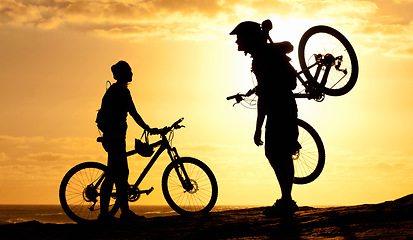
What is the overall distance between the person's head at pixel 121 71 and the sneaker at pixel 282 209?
10.4ft

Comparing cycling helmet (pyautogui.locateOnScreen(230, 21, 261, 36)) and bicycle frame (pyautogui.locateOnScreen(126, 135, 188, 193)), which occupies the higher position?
cycling helmet (pyautogui.locateOnScreen(230, 21, 261, 36))

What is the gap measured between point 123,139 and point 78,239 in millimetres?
2303

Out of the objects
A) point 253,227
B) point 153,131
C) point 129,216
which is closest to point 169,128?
point 153,131

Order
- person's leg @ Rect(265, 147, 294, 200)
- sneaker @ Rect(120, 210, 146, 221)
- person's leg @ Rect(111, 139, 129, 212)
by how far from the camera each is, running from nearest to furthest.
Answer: person's leg @ Rect(265, 147, 294, 200), sneaker @ Rect(120, 210, 146, 221), person's leg @ Rect(111, 139, 129, 212)

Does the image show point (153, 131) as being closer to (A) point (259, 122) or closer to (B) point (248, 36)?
(A) point (259, 122)

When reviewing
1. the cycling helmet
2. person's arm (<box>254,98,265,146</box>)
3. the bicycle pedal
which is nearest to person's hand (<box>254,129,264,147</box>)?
person's arm (<box>254,98,265,146</box>)

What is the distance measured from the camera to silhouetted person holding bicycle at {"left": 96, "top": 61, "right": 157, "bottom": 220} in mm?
9508

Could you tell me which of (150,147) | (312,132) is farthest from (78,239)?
(312,132)

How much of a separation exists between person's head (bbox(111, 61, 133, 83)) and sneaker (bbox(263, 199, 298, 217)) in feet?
10.4

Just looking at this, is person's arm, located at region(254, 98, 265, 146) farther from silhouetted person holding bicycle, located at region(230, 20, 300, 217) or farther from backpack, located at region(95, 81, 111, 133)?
backpack, located at region(95, 81, 111, 133)

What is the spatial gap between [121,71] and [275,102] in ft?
8.50

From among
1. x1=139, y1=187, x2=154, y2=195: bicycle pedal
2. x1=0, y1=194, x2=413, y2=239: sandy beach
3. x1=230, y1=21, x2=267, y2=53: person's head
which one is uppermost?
x1=230, y1=21, x2=267, y2=53: person's head

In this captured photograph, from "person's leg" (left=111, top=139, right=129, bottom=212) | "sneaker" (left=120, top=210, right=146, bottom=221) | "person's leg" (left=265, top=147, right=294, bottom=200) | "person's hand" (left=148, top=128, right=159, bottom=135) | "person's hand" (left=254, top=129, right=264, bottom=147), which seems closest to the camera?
"person's leg" (left=265, top=147, right=294, bottom=200)

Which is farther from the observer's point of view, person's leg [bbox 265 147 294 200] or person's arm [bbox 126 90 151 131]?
person's arm [bbox 126 90 151 131]
